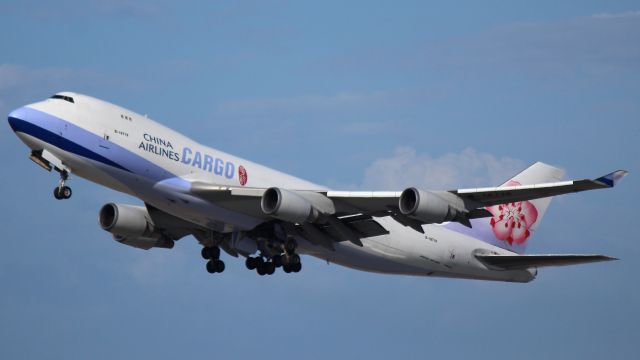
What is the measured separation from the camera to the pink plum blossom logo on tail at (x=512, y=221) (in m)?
53.0

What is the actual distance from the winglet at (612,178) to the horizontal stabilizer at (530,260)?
6759 millimetres

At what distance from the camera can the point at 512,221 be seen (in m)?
53.4

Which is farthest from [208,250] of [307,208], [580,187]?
[580,187]

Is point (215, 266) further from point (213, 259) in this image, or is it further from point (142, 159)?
point (142, 159)

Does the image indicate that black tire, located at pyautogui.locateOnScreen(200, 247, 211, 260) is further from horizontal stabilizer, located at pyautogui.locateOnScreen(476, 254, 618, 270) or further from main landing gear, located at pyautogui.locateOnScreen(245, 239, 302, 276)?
horizontal stabilizer, located at pyautogui.locateOnScreen(476, 254, 618, 270)

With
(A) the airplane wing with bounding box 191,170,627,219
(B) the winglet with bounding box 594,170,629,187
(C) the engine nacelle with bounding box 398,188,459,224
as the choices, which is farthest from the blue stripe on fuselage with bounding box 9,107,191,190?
(B) the winglet with bounding box 594,170,629,187

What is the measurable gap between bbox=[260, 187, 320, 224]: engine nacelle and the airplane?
0.12 feet

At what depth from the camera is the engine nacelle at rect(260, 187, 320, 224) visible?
139ft

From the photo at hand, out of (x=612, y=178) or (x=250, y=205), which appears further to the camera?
(x=250, y=205)

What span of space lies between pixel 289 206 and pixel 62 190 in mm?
7909

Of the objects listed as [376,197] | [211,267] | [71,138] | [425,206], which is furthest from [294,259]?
[71,138]

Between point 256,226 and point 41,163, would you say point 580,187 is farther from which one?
point 41,163

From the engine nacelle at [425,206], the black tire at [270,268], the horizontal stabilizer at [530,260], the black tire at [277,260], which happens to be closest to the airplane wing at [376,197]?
the engine nacelle at [425,206]

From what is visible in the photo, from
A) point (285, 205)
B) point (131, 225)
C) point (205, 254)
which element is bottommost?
point (205, 254)
